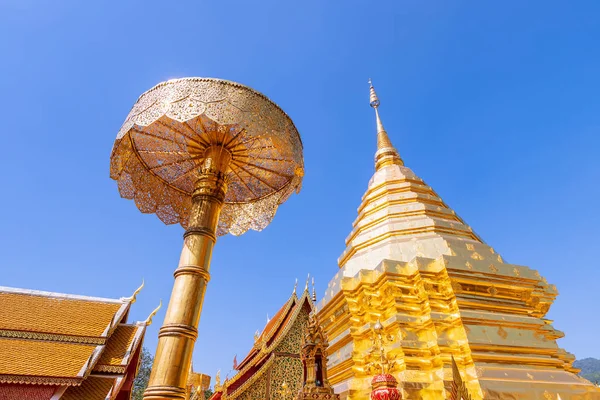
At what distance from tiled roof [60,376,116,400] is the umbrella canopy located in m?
4.34

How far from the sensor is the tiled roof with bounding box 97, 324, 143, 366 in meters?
7.78

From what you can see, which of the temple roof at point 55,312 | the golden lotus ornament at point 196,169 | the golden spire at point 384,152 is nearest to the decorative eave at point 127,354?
the temple roof at point 55,312

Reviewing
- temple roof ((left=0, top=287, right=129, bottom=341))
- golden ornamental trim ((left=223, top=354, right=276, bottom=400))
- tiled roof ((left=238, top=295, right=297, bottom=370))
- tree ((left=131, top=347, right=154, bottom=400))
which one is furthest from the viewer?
tree ((left=131, top=347, right=154, bottom=400))

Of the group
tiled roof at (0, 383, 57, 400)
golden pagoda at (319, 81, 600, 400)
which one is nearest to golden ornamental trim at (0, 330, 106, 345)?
tiled roof at (0, 383, 57, 400)

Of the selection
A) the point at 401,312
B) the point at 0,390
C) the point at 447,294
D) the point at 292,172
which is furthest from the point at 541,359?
the point at 0,390

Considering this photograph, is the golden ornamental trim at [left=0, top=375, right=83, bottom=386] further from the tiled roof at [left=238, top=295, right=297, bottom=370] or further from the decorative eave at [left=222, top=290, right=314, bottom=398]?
the tiled roof at [left=238, top=295, right=297, bottom=370]

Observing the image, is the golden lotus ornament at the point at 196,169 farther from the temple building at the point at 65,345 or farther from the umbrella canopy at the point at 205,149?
the temple building at the point at 65,345

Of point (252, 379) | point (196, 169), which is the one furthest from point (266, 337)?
point (196, 169)

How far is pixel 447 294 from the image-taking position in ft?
18.5

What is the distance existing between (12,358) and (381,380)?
7.01 metres

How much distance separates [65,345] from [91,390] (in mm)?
1177

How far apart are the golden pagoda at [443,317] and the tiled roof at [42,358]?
15.6ft

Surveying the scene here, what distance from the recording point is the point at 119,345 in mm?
8367

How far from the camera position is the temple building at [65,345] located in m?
6.74
